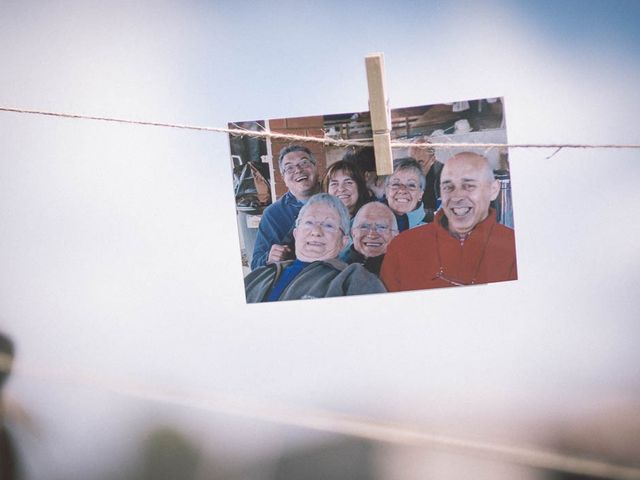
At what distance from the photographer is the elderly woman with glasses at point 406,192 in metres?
1.13

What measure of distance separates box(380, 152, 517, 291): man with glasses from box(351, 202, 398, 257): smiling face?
0.9 inches

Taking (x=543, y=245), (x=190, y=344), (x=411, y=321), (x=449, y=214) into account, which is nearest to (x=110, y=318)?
(x=190, y=344)

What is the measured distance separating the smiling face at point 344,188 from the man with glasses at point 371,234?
0.03m

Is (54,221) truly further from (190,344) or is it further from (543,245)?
(543,245)

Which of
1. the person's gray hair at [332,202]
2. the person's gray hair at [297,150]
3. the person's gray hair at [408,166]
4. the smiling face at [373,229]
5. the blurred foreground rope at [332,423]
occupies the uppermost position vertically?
the person's gray hair at [297,150]

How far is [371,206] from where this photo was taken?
115cm

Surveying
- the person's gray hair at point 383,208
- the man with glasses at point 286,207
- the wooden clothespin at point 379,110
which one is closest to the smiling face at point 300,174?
the man with glasses at point 286,207

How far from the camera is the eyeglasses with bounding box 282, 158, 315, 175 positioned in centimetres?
114

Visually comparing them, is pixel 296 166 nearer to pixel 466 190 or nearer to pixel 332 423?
pixel 466 190

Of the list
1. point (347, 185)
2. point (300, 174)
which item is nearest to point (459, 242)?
point (347, 185)

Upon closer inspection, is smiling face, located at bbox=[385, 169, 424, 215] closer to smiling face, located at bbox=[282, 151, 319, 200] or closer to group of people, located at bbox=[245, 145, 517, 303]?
group of people, located at bbox=[245, 145, 517, 303]

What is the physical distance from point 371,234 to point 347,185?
4.8 inches

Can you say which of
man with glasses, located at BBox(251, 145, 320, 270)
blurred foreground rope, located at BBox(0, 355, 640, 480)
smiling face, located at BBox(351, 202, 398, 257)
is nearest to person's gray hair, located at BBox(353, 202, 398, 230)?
smiling face, located at BBox(351, 202, 398, 257)

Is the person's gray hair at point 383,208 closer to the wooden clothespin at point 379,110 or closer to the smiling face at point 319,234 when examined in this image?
the smiling face at point 319,234
